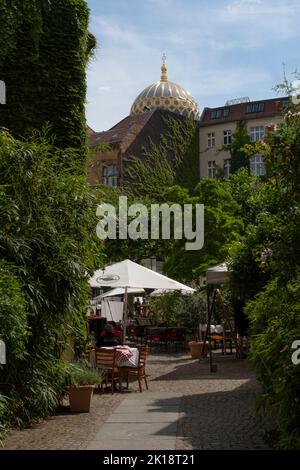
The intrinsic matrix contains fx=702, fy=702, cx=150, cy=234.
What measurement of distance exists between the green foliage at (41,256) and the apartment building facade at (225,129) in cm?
5822

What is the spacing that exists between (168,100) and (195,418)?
66.0m

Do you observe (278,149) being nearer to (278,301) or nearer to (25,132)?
(278,301)

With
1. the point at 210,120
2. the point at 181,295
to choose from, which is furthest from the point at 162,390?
the point at 210,120

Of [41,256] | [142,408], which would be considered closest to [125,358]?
[142,408]

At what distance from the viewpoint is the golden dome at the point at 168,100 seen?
73.9 meters

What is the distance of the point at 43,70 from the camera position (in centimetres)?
1458

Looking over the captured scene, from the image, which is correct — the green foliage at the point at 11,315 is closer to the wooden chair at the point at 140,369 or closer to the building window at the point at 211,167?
the wooden chair at the point at 140,369

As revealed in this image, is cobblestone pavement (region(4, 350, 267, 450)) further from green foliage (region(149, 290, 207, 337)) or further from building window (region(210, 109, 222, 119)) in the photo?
building window (region(210, 109, 222, 119))

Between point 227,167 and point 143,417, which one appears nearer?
point 143,417

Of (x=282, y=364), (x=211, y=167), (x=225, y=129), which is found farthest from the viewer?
(x=225, y=129)

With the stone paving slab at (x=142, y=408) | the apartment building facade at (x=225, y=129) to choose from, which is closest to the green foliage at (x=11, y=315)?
the stone paving slab at (x=142, y=408)

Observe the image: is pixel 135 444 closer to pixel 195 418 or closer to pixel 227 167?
pixel 195 418
